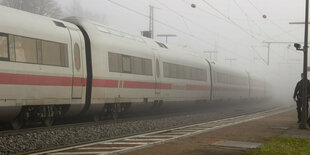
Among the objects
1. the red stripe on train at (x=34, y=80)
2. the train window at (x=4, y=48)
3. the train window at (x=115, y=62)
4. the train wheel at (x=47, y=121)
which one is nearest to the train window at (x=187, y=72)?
the train window at (x=115, y=62)

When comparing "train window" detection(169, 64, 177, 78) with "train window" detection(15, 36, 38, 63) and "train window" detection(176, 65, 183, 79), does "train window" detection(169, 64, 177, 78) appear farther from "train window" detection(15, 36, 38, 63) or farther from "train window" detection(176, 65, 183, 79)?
"train window" detection(15, 36, 38, 63)

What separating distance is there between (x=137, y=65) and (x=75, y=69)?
4.76 metres

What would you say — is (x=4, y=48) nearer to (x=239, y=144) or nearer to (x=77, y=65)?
(x=77, y=65)

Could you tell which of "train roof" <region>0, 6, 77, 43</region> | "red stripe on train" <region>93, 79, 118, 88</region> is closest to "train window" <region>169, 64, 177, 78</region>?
"red stripe on train" <region>93, 79, 118, 88</region>

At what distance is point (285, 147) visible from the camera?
32.2 feet

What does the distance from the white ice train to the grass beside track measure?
672 centimetres

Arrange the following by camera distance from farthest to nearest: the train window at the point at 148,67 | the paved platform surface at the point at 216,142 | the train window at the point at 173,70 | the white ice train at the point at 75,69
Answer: the train window at the point at 173,70
the train window at the point at 148,67
the white ice train at the point at 75,69
the paved platform surface at the point at 216,142

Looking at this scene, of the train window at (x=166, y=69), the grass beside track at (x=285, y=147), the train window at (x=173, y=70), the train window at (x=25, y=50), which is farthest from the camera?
the train window at (x=173, y=70)

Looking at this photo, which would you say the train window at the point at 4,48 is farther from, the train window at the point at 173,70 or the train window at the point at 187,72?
the train window at the point at 187,72

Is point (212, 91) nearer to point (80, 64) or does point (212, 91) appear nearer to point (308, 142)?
point (80, 64)

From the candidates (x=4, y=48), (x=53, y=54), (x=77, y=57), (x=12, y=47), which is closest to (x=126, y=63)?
(x=77, y=57)

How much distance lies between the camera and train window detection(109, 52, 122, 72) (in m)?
17.0

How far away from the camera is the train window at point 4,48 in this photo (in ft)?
38.7

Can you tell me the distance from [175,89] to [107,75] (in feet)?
24.6
